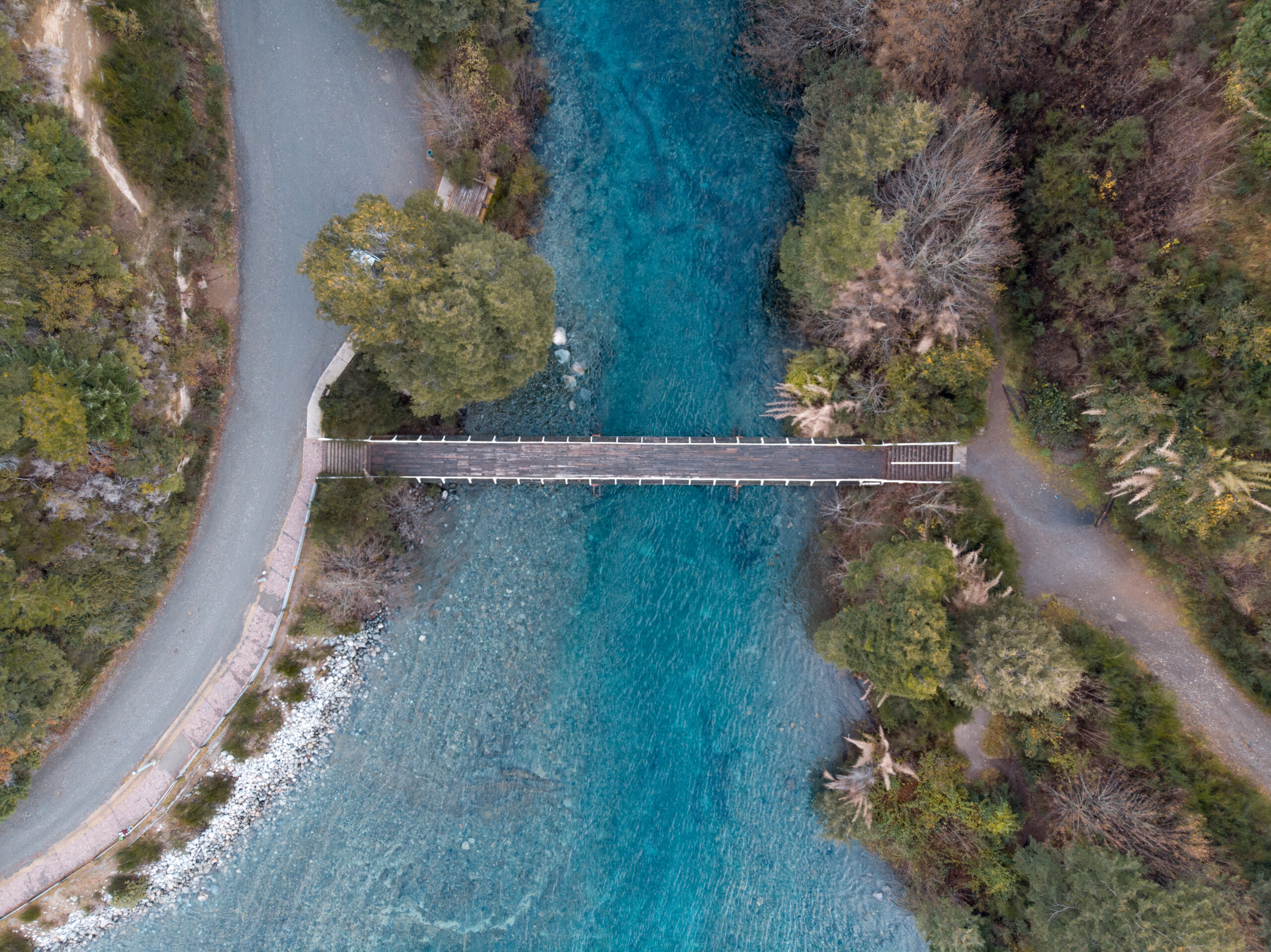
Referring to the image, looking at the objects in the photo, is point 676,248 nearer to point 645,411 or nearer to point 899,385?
point 645,411

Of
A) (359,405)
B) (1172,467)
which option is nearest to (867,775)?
(1172,467)

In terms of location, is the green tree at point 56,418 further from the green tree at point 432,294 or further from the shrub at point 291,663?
the shrub at point 291,663

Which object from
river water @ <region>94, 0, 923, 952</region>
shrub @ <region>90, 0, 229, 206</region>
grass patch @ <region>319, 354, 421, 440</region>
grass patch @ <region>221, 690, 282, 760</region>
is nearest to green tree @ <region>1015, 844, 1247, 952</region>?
river water @ <region>94, 0, 923, 952</region>

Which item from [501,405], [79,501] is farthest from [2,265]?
[501,405]

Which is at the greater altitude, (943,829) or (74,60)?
(74,60)

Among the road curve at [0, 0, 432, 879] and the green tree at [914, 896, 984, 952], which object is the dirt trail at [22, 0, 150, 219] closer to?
the road curve at [0, 0, 432, 879]

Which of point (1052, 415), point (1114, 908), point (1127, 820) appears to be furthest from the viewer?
point (1052, 415)

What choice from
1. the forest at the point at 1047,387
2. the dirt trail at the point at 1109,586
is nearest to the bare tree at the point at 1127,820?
the forest at the point at 1047,387

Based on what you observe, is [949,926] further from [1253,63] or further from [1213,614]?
[1253,63]
